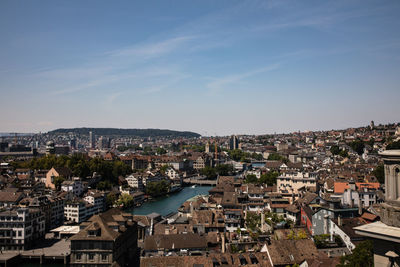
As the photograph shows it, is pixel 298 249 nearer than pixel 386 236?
No

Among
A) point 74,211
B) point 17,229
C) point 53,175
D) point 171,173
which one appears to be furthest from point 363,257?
point 171,173

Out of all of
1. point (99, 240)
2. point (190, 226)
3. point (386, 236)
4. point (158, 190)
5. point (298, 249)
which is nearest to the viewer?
point (386, 236)

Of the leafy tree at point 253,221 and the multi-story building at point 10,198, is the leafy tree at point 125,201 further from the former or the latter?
the leafy tree at point 253,221

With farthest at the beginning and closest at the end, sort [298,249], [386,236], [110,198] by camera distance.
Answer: [110,198], [298,249], [386,236]

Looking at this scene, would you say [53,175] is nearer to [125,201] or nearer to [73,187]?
[73,187]

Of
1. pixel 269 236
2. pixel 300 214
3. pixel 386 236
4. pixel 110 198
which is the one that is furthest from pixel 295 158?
pixel 386 236

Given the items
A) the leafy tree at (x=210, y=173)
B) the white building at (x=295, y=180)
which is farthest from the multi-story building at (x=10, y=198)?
the leafy tree at (x=210, y=173)

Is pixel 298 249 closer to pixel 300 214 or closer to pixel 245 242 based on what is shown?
pixel 245 242

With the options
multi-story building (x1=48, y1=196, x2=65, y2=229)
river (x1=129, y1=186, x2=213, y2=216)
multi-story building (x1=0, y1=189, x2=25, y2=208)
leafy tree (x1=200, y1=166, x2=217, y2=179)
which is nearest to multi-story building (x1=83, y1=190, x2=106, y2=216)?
river (x1=129, y1=186, x2=213, y2=216)
